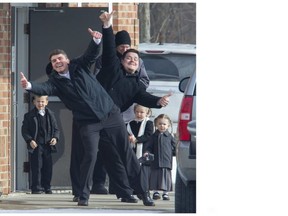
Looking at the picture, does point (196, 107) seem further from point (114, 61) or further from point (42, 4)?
point (42, 4)

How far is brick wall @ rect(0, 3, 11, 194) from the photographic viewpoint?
1759cm

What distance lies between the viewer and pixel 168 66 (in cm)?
2023

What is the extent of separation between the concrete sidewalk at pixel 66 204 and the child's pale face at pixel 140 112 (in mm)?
969

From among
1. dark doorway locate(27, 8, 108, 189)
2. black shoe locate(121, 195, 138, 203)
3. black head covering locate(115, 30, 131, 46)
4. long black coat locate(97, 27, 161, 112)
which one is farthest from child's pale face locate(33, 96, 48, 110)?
black shoe locate(121, 195, 138, 203)

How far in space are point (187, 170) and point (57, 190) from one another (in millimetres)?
4001

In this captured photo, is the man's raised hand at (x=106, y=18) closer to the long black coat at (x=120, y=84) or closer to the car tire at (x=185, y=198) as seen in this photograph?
the long black coat at (x=120, y=84)

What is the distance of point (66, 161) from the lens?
17984 mm

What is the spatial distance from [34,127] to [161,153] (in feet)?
5.13

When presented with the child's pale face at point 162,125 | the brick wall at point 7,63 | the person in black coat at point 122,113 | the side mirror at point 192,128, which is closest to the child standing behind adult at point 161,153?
the child's pale face at point 162,125

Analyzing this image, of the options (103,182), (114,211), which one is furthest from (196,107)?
(103,182)

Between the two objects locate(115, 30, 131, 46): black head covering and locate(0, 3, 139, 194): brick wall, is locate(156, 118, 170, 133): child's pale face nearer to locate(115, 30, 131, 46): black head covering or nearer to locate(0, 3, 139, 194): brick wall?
locate(115, 30, 131, 46): black head covering

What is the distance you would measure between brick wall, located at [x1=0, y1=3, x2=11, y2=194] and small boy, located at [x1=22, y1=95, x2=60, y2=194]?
0.22 m

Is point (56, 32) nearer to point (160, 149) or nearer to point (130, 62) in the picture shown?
point (130, 62)

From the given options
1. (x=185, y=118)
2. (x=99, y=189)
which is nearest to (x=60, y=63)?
(x=99, y=189)
